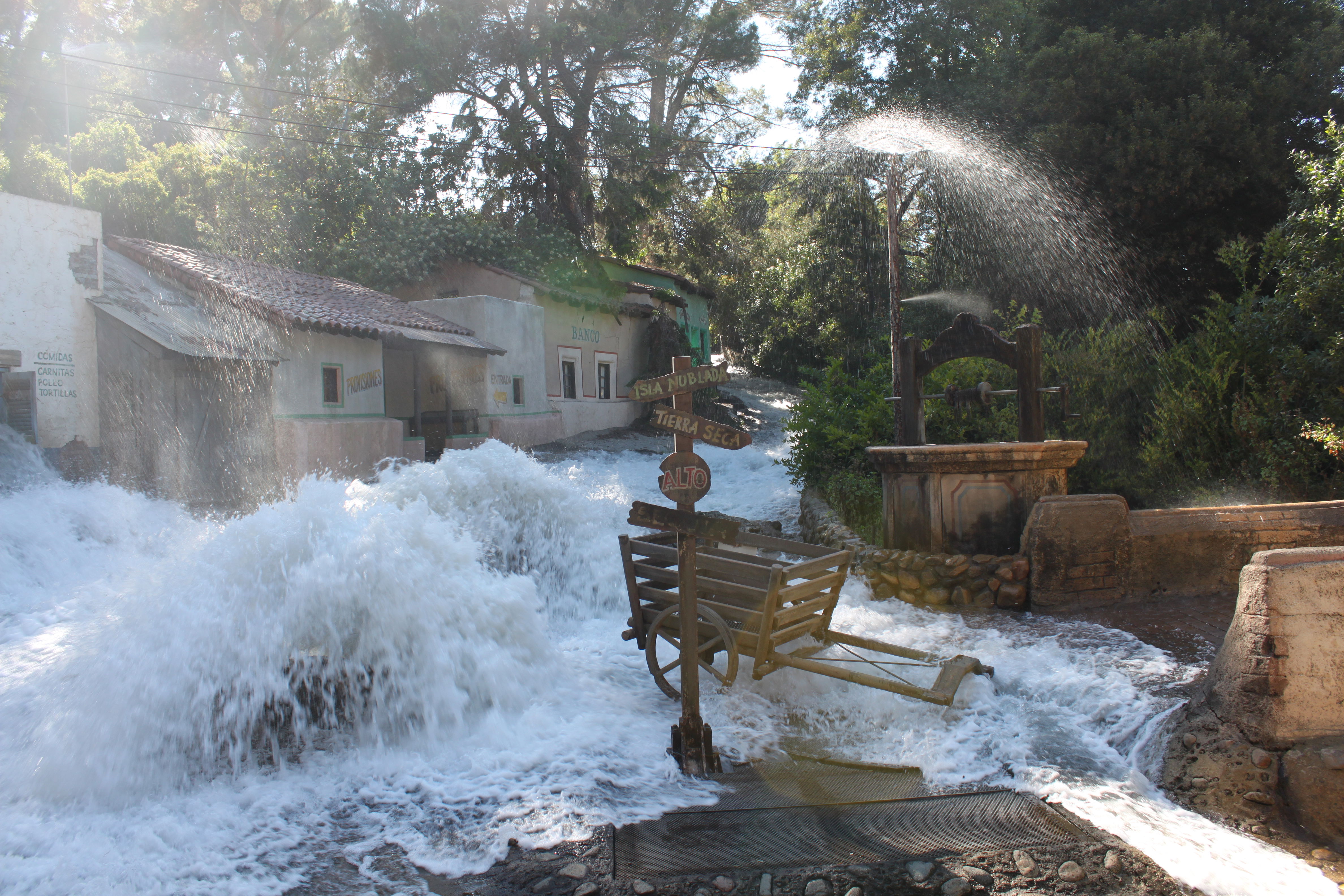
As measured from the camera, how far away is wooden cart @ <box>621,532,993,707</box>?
15.9 ft

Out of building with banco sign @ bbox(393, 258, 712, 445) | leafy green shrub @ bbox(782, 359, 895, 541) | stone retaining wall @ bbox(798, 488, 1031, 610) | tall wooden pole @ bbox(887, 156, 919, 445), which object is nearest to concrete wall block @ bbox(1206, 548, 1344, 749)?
stone retaining wall @ bbox(798, 488, 1031, 610)

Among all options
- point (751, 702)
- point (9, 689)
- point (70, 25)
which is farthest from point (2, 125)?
point (751, 702)

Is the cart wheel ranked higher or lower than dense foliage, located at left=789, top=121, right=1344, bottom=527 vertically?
lower

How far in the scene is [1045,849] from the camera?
138 inches

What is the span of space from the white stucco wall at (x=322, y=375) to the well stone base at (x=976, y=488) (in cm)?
1080

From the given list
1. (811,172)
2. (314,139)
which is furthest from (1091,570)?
(314,139)

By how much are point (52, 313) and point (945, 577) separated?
42.4ft

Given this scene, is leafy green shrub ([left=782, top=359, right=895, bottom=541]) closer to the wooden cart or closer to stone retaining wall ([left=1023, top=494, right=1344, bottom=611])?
stone retaining wall ([left=1023, top=494, right=1344, bottom=611])

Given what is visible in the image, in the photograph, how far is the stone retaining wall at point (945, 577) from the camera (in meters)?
7.01

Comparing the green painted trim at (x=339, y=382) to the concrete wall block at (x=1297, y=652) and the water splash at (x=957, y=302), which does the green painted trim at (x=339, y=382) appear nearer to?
the water splash at (x=957, y=302)

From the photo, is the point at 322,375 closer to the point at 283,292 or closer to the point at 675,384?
the point at 283,292

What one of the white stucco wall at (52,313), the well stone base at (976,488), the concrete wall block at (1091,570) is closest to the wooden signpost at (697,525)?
the well stone base at (976,488)

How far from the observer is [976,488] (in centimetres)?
746

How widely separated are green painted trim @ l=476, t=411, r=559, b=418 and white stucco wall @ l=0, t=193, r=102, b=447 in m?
7.62
